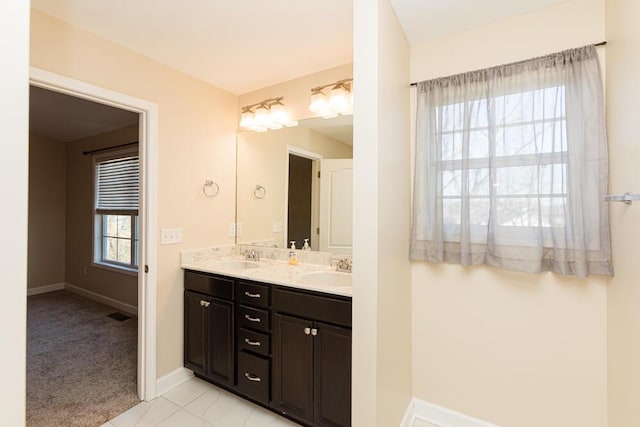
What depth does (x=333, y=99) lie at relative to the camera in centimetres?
221

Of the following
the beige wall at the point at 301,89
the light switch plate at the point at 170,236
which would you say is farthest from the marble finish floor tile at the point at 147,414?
the beige wall at the point at 301,89

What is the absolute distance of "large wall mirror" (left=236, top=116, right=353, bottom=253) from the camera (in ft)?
7.59

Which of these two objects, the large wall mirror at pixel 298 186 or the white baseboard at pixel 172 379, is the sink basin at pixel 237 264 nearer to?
the large wall mirror at pixel 298 186

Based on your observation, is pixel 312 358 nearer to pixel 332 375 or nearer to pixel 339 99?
pixel 332 375

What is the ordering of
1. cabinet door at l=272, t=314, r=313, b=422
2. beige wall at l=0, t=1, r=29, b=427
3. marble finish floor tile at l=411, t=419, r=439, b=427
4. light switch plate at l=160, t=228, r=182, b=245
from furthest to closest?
light switch plate at l=160, t=228, r=182, b=245 → marble finish floor tile at l=411, t=419, r=439, b=427 → cabinet door at l=272, t=314, r=313, b=422 → beige wall at l=0, t=1, r=29, b=427

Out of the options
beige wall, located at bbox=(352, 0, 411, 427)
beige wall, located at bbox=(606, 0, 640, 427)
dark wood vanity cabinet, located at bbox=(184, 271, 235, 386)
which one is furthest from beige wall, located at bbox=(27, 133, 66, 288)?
beige wall, located at bbox=(606, 0, 640, 427)

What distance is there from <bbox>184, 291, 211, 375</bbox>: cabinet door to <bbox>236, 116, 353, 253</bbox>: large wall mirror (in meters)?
0.71

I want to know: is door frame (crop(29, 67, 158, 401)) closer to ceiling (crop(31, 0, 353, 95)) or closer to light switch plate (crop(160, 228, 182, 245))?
light switch plate (crop(160, 228, 182, 245))

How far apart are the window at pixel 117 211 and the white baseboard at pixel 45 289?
3.78ft

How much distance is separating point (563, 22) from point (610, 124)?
2.08 feet

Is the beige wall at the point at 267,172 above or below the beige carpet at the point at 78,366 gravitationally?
above

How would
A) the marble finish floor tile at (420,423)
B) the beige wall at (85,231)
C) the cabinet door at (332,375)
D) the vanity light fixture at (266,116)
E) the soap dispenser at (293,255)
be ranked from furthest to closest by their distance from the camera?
the beige wall at (85,231)
the vanity light fixture at (266,116)
the soap dispenser at (293,255)
the marble finish floor tile at (420,423)
the cabinet door at (332,375)

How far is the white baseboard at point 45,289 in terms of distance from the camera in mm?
4562

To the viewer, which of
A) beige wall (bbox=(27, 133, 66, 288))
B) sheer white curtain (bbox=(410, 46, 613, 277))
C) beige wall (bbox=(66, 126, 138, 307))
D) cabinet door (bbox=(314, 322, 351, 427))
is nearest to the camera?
sheer white curtain (bbox=(410, 46, 613, 277))
